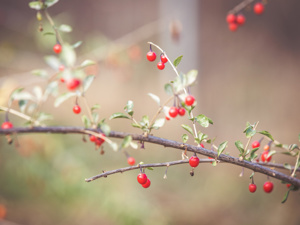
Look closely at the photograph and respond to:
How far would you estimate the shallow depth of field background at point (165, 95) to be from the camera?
8.63 ft

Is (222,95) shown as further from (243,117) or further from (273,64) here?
(273,64)

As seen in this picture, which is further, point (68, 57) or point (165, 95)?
point (165, 95)

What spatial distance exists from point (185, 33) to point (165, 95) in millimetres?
1024

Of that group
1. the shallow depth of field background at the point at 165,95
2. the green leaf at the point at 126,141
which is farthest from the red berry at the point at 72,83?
the shallow depth of field background at the point at 165,95

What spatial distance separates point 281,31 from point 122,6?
261 cm

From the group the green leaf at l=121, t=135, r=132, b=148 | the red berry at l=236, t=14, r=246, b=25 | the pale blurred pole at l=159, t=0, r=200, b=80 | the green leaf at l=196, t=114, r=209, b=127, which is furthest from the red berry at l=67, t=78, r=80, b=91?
the pale blurred pole at l=159, t=0, r=200, b=80

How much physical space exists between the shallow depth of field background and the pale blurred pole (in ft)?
0.05

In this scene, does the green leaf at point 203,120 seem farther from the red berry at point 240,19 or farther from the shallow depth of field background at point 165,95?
the shallow depth of field background at point 165,95

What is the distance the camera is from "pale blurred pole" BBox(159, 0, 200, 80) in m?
4.36

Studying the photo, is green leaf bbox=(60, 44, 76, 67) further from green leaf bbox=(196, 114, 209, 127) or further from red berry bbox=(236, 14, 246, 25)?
red berry bbox=(236, 14, 246, 25)

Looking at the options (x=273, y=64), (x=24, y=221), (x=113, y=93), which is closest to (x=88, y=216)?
(x=24, y=221)

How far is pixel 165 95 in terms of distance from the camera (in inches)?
168

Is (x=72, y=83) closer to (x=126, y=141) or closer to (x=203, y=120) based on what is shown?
(x=126, y=141)

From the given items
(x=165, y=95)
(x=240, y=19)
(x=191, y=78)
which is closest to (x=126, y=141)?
(x=191, y=78)
